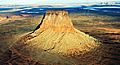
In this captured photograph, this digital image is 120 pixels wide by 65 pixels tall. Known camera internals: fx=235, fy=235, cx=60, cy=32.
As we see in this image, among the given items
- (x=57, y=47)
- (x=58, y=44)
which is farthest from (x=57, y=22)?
(x=57, y=47)

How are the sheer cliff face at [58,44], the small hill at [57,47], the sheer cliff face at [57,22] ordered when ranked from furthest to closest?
1. the sheer cliff face at [57,22]
2. the sheer cliff face at [58,44]
3. the small hill at [57,47]

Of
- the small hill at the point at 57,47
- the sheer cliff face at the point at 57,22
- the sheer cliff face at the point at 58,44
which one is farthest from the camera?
the sheer cliff face at the point at 57,22

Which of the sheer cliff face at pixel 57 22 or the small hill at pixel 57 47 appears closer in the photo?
the small hill at pixel 57 47

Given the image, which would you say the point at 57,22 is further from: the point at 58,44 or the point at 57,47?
the point at 57,47

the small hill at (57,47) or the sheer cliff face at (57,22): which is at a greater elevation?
the sheer cliff face at (57,22)

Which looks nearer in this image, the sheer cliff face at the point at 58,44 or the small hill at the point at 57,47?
the small hill at the point at 57,47

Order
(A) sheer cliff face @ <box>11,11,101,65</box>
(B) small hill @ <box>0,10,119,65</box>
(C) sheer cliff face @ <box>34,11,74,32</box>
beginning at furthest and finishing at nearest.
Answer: (C) sheer cliff face @ <box>34,11,74,32</box> < (A) sheer cliff face @ <box>11,11,101,65</box> < (B) small hill @ <box>0,10,119,65</box>

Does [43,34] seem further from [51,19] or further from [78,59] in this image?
[78,59]

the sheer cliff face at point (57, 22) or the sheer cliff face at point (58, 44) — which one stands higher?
the sheer cliff face at point (57, 22)
